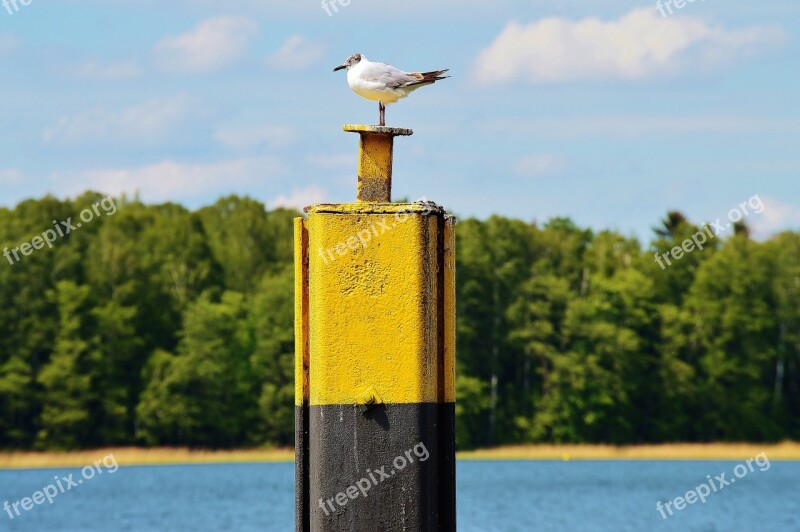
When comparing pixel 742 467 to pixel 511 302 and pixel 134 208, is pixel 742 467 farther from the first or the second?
pixel 134 208

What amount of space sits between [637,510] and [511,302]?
1504 inches

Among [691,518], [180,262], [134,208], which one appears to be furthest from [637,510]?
[134,208]

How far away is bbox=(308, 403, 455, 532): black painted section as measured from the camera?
395 centimetres

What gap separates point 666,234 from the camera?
9588 centimetres

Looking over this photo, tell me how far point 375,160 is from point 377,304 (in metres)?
0.51
